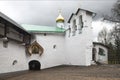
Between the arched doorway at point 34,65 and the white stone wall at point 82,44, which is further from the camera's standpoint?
the arched doorway at point 34,65

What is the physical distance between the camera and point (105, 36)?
44.8 meters

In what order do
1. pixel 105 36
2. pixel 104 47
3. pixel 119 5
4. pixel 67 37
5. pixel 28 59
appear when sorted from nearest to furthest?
pixel 119 5 → pixel 28 59 → pixel 67 37 → pixel 104 47 → pixel 105 36

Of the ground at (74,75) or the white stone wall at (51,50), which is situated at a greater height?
the white stone wall at (51,50)

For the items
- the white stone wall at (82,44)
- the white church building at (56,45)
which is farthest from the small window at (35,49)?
the white stone wall at (82,44)

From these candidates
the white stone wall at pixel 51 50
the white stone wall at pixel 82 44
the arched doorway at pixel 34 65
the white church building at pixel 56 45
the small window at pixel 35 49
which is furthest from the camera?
the arched doorway at pixel 34 65

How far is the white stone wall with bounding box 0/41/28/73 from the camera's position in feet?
52.5

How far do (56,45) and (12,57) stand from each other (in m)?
8.41

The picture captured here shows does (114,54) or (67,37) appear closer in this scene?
(67,37)

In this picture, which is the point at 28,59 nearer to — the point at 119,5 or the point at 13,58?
the point at 13,58

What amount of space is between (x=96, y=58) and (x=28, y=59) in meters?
8.84

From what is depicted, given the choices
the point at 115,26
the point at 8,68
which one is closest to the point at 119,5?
the point at 115,26

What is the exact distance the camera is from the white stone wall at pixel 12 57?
1601 centimetres

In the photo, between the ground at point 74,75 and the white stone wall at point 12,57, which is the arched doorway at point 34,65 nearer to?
the white stone wall at point 12,57

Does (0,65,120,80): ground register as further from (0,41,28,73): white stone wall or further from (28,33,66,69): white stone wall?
(28,33,66,69): white stone wall
